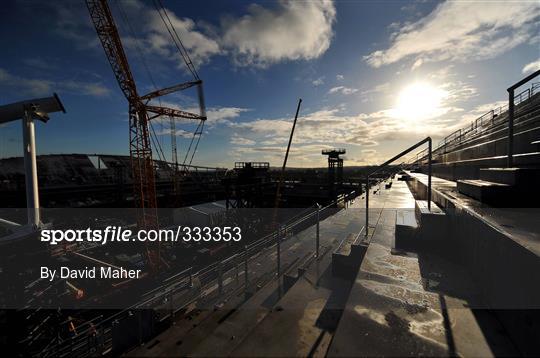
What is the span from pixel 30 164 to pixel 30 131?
91.6 inches

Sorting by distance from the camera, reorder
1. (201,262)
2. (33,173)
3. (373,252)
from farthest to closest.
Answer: (201,262) < (33,173) < (373,252)

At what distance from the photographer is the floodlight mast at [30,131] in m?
15.9

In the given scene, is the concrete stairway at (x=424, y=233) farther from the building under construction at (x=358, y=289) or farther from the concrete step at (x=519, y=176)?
the concrete step at (x=519, y=176)

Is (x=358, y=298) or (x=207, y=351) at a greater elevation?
(x=358, y=298)

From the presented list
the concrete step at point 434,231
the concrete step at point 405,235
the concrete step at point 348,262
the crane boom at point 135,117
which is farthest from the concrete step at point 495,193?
the crane boom at point 135,117

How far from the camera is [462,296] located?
10.3 ft

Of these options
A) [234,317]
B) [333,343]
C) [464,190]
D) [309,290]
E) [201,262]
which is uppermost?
[464,190]

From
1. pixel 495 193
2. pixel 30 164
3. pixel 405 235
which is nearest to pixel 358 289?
pixel 405 235

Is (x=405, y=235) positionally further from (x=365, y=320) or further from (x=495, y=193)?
(x=365, y=320)

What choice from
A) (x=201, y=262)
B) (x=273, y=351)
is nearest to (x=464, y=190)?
(x=273, y=351)

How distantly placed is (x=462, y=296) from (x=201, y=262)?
18805mm

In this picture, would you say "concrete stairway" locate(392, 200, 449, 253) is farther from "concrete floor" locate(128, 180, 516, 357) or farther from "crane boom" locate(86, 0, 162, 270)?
"crane boom" locate(86, 0, 162, 270)

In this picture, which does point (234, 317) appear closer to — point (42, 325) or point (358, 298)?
point (358, 298)

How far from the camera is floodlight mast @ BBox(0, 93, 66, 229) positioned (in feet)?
52.2
